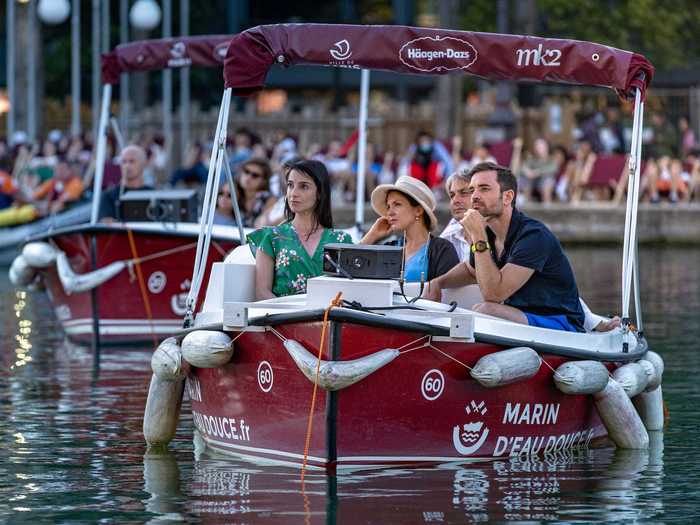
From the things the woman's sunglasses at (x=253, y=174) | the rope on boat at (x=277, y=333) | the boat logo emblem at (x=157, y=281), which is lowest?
the rope on boat at (x=277, y=333)

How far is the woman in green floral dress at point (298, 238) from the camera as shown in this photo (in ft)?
38.7

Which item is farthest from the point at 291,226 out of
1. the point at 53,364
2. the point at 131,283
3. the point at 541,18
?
the point at 541,18

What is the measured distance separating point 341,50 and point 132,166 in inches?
297

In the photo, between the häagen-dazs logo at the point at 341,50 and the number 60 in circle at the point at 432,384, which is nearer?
the number 60 in circle at the point at 432,384

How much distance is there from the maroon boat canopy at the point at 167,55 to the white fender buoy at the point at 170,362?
20.0 feet

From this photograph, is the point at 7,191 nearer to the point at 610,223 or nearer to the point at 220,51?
the point at 610,223

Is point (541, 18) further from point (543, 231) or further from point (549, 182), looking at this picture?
point (543, 231)

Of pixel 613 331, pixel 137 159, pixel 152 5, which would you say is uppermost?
pixel 152 5

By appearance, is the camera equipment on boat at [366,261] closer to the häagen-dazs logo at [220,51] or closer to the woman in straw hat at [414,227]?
the woman in straw hat at [414,227]

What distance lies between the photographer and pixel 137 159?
61.7 ft

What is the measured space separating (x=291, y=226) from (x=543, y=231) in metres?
1.53

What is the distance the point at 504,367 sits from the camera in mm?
10531

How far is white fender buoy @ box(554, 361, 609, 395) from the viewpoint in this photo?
11.1 metres

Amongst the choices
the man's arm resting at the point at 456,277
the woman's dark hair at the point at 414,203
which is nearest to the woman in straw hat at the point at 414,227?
the woman's dark hair at the point at 414,203
